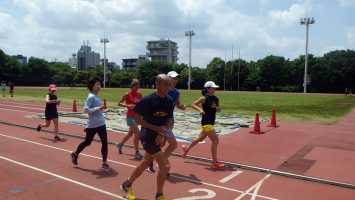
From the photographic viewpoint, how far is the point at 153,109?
16.7 feet

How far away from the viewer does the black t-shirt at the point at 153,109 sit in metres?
5.09

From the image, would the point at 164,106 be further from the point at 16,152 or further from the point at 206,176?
the point at 16,152

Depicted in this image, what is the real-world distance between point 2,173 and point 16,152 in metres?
2.03

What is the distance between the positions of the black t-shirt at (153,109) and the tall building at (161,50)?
141m

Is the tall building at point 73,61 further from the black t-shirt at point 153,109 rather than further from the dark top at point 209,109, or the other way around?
the black t-shirt at point 153,109

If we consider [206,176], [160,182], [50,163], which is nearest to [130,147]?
[50,163]

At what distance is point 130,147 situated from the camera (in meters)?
9.82

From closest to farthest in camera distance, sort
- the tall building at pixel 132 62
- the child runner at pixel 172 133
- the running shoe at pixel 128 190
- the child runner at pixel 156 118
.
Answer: the child runner at pixel 156 118 → the running shoe at pixel 128 190 → the child runner at pixel 172 133 → the tall building at pixel 132 62

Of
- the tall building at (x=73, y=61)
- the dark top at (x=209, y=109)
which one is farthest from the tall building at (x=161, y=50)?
the dark top at (x=209, y=109)

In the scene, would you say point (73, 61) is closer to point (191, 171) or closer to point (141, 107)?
point (191, 171)

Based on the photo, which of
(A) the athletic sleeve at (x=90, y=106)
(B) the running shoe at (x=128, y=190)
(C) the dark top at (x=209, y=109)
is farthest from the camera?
(C) the dark top at (x=209, y=109)

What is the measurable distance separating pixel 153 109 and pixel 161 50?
472 ft

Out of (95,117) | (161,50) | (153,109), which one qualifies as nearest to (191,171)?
(95,117)

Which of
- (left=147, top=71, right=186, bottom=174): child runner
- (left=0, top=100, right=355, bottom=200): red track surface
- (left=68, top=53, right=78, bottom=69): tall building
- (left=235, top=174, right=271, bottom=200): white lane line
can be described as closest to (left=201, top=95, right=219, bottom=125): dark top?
(left=147, top=71, right=186, bottom=174): child runner
